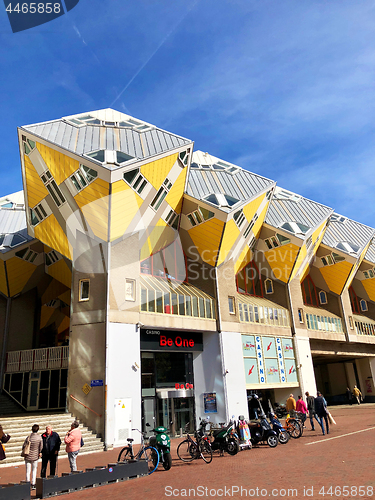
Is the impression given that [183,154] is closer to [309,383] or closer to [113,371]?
[113,371]

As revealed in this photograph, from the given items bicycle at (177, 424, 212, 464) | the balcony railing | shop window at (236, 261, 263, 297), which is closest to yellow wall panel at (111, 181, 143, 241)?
the balcony railing

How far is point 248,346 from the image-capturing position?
24672mm

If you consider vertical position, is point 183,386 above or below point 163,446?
above

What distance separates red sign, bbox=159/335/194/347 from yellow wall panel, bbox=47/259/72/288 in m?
7.89

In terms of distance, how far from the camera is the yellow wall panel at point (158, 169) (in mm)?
19625

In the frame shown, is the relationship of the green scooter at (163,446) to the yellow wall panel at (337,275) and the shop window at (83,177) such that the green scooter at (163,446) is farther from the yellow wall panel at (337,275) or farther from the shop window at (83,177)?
the yellow wall panel at (337,275)

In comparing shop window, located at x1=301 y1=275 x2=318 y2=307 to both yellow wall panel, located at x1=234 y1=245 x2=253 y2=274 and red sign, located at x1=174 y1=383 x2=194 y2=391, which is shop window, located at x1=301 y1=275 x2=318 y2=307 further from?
red sign, located at x1=174 y1=383 x2=194 y2=391

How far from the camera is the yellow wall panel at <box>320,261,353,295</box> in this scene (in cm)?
3294

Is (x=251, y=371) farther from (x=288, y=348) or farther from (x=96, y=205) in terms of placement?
(x=96, y=205)

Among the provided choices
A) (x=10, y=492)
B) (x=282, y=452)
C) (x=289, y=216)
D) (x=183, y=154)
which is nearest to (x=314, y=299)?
(x=289, y=216)

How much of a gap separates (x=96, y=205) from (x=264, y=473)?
13915 millimetres

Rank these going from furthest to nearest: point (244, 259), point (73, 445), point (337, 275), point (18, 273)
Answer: point (337, 275), point (244, 259), point (18, 273), point (73, 445)

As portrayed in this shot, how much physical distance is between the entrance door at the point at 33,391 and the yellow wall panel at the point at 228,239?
1336 cm

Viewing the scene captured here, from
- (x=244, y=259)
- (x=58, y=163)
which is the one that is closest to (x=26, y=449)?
(x=58, y=163)
